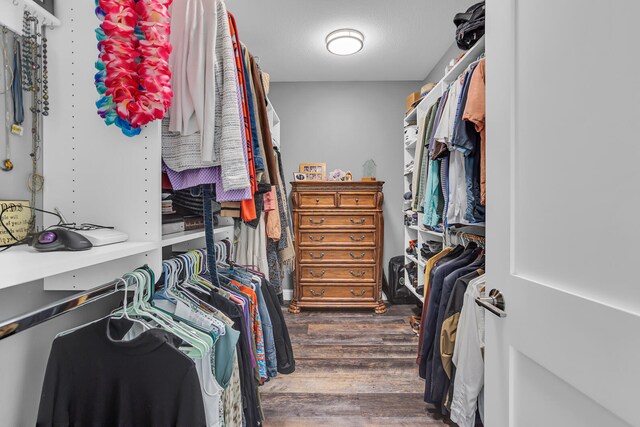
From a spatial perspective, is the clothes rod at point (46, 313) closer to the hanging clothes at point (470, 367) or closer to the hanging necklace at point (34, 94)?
the hanging necklace at point (34, 94)

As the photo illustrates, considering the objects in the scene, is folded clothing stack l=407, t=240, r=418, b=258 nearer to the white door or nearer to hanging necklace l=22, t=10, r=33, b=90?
the white door

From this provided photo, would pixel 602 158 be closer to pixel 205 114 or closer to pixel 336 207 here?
pixel 205 114

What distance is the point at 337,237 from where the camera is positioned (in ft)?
10.9

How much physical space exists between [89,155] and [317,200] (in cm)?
249

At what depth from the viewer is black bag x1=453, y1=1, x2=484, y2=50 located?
1.68 m

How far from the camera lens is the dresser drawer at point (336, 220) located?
3.30m

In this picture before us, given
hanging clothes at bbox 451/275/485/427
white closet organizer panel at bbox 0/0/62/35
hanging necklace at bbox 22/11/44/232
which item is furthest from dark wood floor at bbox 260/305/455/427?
white closet organizer panel at bbox 0/0/62/35

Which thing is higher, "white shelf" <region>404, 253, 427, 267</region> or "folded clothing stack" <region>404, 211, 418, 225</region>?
"folded clothing stack" <region>404, 211, 418, 225</region>

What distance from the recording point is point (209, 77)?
101 centimetres

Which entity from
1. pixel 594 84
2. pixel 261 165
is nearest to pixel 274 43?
pixel 261 165

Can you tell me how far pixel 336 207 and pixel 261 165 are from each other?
7.01ft

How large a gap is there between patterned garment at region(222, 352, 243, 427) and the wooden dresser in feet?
7.50

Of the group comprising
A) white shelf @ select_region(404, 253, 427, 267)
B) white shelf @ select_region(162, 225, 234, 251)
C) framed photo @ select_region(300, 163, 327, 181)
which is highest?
framed photo @ select_region(300, 163, 327, 181)

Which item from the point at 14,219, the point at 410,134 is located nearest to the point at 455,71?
the point at 410,134
